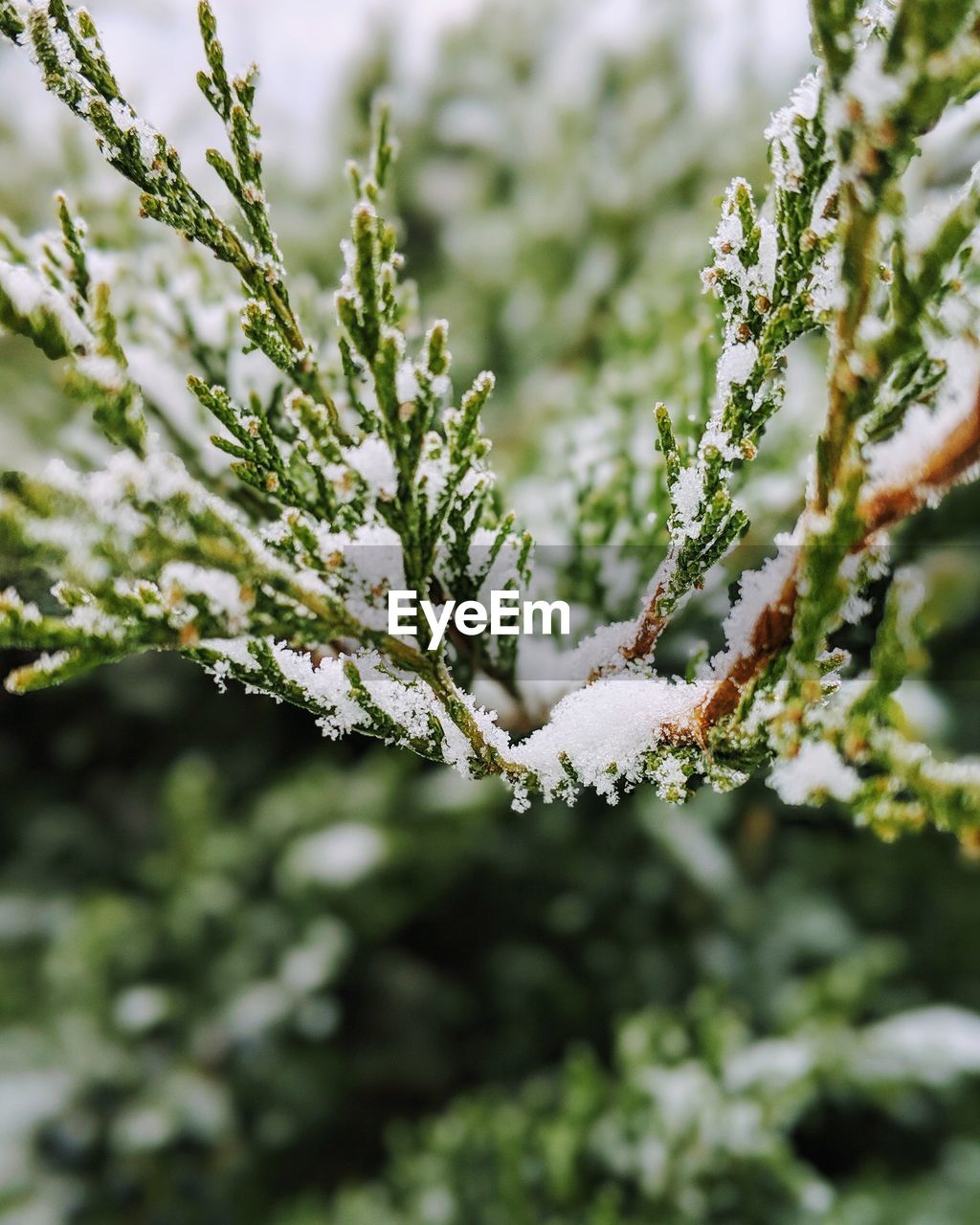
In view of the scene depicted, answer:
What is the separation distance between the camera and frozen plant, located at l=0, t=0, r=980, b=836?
669 mm

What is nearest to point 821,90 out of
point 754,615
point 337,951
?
point 754,615

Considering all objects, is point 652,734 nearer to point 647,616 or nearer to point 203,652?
point 647,616

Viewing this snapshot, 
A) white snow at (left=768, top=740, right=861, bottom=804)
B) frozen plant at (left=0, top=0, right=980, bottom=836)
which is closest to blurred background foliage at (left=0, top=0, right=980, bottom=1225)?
frozen plant at (left=0, top=0, right=980, bottom=836)

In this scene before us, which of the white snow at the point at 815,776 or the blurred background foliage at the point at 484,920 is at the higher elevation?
the blurred background foliage at the point at 484,920

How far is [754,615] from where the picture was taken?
87 centimetres

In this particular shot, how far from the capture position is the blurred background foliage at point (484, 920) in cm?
212

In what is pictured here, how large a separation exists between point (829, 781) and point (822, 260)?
0.44 m

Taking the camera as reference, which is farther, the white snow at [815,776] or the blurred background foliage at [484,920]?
the blurred background foliage at [484,920]

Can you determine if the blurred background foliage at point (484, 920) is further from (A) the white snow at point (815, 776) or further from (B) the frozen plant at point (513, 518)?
(A) the white snow at point (815, 776)

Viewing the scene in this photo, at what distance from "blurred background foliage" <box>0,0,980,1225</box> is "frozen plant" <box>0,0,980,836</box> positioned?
1.14 metres

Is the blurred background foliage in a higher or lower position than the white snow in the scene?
higher

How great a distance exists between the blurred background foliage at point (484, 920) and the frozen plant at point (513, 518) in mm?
1139

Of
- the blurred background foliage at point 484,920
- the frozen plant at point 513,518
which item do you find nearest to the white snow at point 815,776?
the frozen plant at point 513,518

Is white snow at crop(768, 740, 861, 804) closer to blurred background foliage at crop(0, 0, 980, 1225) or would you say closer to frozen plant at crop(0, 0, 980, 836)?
frozen plant at crop(0, 0, 980, 836)
